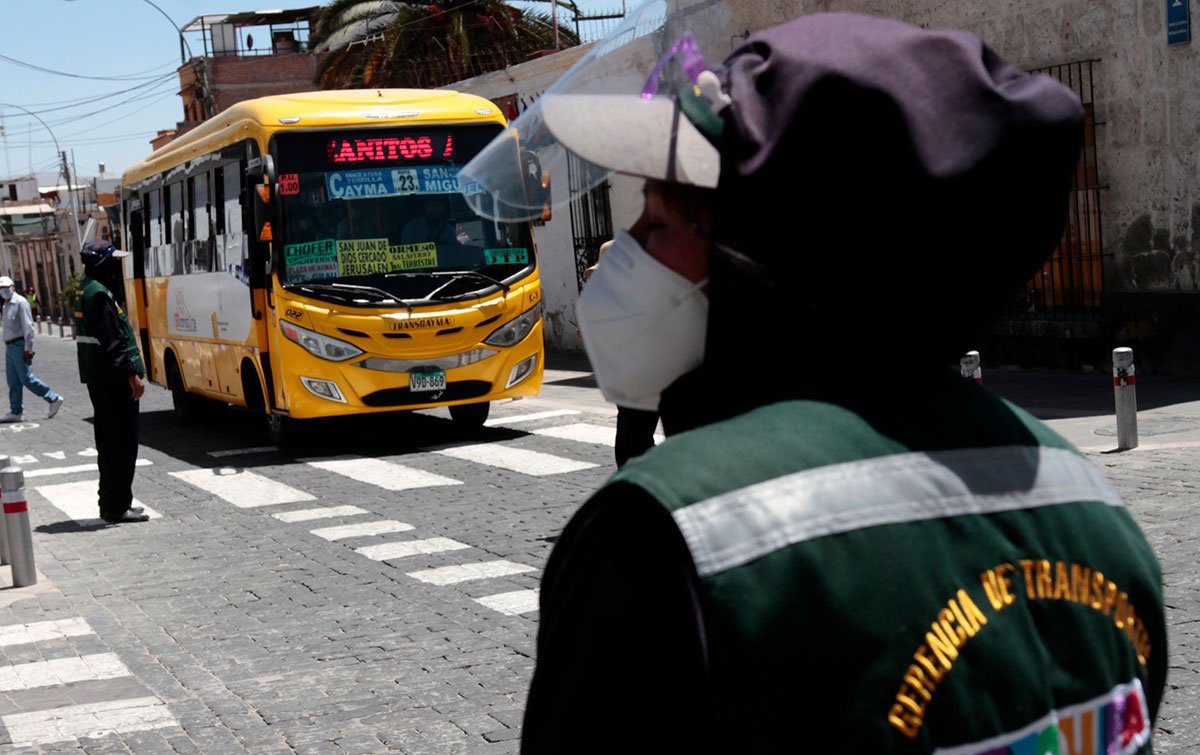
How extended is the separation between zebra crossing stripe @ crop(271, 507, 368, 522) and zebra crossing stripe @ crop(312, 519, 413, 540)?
50cm

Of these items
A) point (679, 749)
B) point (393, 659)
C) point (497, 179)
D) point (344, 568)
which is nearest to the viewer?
point (679, 749)

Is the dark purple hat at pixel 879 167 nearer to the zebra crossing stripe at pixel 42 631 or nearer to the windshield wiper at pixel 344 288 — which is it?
the zebra crossing stripe at pixel 42 631

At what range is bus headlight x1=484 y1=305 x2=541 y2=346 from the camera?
14.5 metres

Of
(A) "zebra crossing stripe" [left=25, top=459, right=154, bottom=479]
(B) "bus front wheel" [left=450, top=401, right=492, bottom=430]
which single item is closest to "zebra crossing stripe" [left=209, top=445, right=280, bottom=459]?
(A) "zebra crossing stripe" [left=25, top=459, right=154, bottom=479]

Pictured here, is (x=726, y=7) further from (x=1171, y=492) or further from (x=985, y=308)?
(x=1171, y=492)

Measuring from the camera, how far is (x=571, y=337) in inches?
1033

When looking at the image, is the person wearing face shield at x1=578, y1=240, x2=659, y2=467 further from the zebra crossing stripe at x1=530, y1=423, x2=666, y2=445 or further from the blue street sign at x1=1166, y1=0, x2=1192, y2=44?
the blue street sign at x1=1166, y1=0, x2=1192, y2=44

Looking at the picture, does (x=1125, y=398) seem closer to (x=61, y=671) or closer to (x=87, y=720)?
(x=61, y=671)

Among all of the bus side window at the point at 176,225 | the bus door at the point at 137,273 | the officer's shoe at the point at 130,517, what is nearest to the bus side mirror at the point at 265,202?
the officer's shoe at the point at 130,517

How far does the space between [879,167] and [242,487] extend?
11.9 m

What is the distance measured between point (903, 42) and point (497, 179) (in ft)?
2.97

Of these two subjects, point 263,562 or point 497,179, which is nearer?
point 497,179

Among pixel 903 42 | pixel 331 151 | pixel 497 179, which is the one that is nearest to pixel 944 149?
pixel 903 42

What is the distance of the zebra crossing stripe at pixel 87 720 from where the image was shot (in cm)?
592
